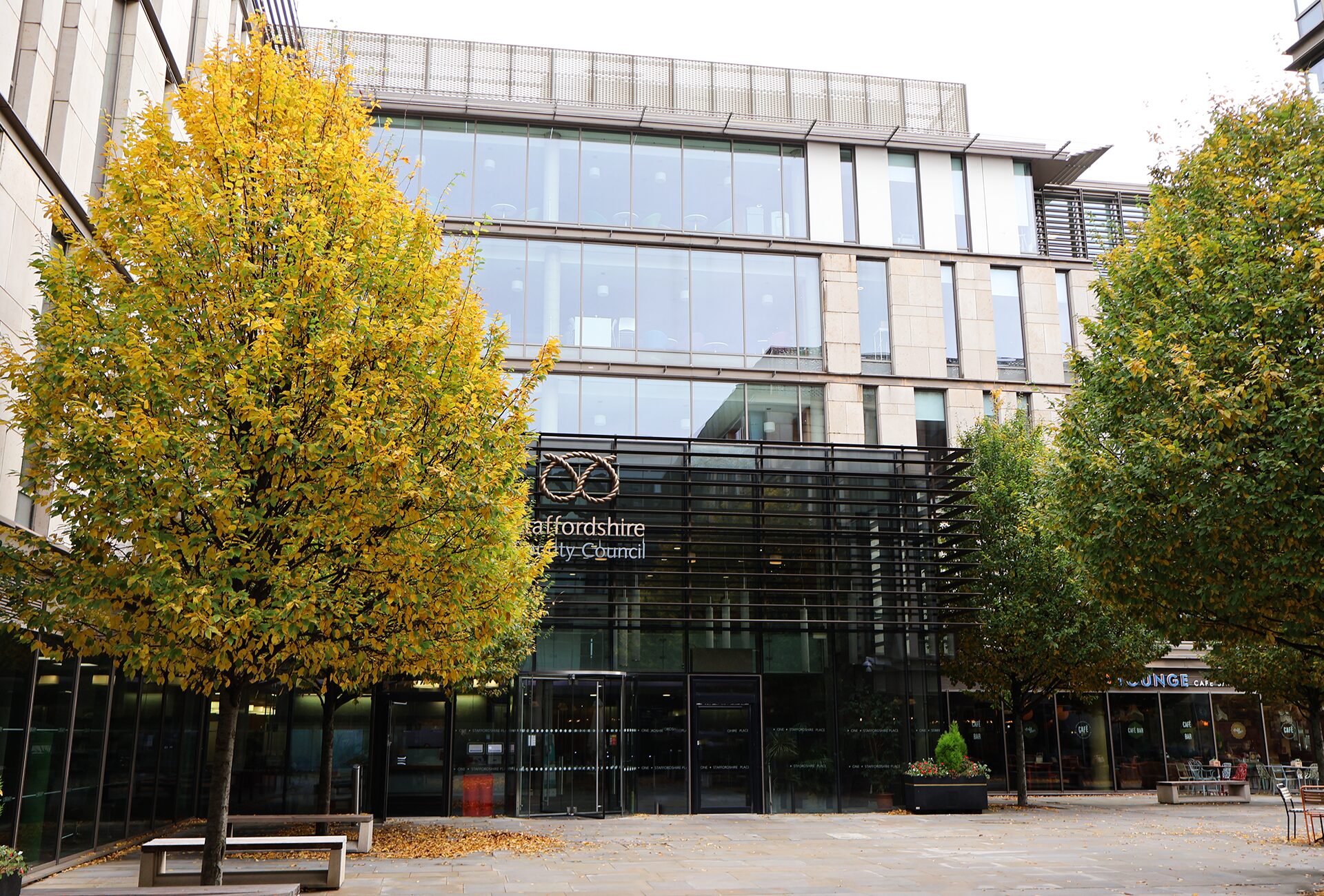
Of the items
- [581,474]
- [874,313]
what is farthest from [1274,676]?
[581,474]

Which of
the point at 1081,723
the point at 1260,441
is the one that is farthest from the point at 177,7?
the point at 1081,723

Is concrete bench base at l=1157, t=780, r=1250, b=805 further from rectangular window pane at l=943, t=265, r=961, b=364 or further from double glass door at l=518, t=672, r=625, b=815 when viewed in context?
double glass door at l=518, t=672, r=625, b=815

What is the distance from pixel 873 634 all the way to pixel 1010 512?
4653 millimetres

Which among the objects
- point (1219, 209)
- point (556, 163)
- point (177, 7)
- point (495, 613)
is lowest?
point (495, 613)

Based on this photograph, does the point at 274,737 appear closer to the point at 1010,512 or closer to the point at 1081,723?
the point at 1010,512

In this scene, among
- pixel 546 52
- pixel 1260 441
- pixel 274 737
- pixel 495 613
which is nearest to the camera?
pixel 495 613

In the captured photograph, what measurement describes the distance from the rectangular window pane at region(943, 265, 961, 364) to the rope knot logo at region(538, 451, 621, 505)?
11.4 m

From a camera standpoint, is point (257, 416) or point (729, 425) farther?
point (729, 425)

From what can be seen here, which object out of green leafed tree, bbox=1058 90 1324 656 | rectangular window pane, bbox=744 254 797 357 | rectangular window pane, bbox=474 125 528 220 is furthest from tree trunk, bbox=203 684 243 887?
rectangular window pane, bbox=744 254 797 357

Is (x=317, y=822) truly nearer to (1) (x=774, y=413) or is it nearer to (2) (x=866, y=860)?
(2) (x=866, y=860)

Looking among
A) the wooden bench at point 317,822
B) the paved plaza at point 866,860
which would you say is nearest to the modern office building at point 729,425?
the wooden bench at point 317,822

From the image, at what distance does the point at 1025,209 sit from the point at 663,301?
11.9 meters

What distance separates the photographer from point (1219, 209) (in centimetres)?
1456

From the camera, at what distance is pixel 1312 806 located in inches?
782
